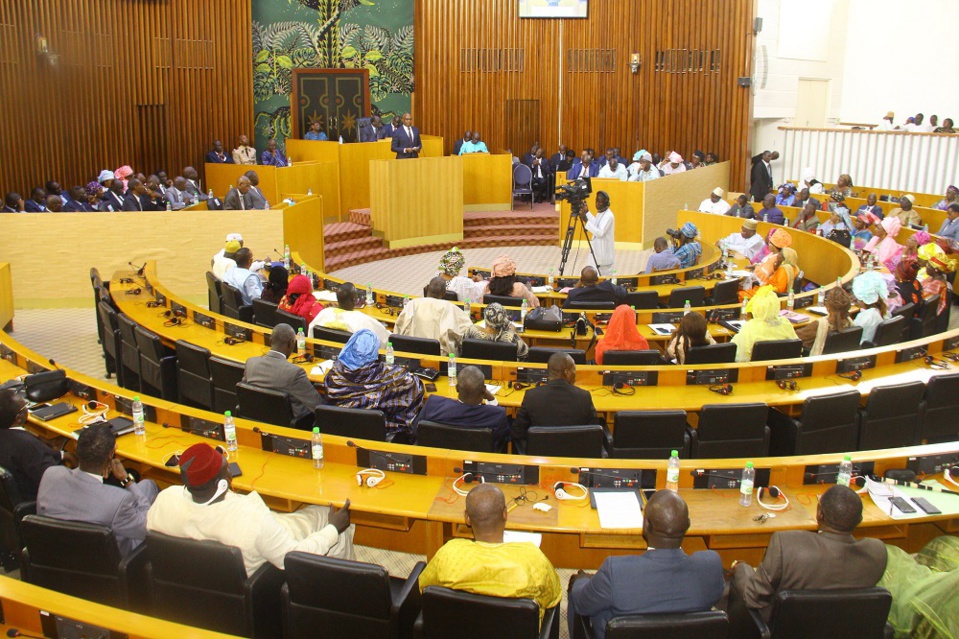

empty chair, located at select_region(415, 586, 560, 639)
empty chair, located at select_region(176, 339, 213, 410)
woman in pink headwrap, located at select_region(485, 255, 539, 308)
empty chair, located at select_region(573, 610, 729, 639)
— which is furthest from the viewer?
woman in pink headwrap, located at select_region(485, 255, 539, 308)

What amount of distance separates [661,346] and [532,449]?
141 inches

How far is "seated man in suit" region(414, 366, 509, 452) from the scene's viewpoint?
4.85 metres

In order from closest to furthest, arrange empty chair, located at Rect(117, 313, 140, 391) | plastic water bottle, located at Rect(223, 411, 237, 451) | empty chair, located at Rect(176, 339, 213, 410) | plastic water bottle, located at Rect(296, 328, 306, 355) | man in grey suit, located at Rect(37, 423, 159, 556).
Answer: man in grey suit, located at Rect(37, 423, 159, 556)
plastic water bottle, located at Rect(223, 411, 237, 451)
empty chair, located at Rect(176, 339, 213, 410)
plastic water bottle, located at Rect(296, 328, 306, 355)
empty chair, located at Rect(117, 313, 140, 391)

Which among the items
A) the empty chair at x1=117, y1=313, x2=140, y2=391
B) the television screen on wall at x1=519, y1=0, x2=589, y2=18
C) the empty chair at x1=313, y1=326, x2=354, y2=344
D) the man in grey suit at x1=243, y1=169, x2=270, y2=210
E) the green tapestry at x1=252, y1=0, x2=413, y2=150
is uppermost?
the television screen on wall at x1=519, y1=0, x2=589, y2=18

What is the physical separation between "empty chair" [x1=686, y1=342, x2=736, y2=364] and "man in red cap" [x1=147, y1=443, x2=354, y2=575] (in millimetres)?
3724

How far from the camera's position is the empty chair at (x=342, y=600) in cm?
330

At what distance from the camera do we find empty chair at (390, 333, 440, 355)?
656cm

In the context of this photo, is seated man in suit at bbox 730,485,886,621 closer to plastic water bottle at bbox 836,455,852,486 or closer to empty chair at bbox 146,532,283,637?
plastic water bottle at bbox 836,455,852,486

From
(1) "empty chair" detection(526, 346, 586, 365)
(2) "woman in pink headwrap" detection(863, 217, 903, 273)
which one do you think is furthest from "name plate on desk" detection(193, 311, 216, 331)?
(2) "woman in pink headwrap" detection(863, 217, 903, 273)

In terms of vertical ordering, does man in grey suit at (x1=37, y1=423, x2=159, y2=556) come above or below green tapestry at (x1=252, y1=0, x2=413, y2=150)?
below

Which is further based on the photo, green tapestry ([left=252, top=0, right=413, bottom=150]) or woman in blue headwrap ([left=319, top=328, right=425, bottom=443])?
green tapestry ([left=252, top=0, right=413, bottom=150])

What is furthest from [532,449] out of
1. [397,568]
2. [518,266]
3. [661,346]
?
[518,266]

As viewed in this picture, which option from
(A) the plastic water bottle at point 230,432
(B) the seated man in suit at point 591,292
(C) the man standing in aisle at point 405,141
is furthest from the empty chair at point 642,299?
(C) the man standing in aisle at point 405,141

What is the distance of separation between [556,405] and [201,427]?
2.12 m
